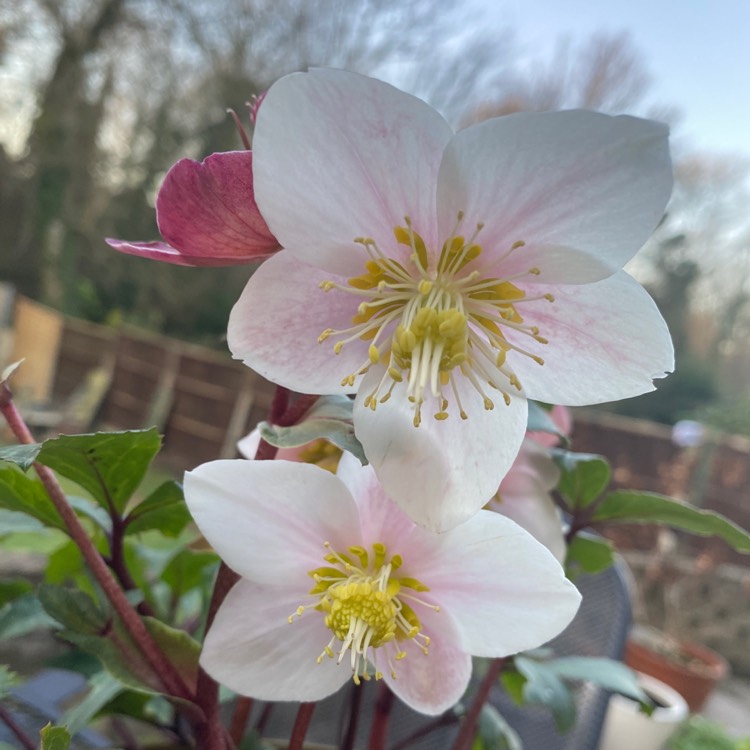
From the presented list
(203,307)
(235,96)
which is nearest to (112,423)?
(203,307)

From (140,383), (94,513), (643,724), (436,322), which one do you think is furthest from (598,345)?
(140,383)

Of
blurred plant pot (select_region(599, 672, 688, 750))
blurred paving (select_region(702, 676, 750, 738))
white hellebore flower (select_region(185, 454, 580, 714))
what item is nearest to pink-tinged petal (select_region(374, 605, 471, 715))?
white hellebore flower (select_region(185, 454, 580, 714))

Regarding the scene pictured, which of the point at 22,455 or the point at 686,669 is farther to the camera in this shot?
the point at 686,669

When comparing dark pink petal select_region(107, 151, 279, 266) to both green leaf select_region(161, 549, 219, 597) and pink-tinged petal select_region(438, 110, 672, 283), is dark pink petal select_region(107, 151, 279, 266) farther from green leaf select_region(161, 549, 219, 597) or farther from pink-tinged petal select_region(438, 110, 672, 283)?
green leaf select_region(161, 549, 219, 597)

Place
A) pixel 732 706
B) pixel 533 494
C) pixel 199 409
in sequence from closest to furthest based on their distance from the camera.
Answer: pixel 533 494, pixel 732 706, pixel 199 409

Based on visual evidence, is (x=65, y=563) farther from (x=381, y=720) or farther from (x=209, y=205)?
(x=209, y=205)

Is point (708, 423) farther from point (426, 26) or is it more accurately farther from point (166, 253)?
point (166, 253)

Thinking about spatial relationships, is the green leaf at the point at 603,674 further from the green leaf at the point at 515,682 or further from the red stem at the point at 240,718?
the red stem at the point at 240,718
